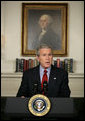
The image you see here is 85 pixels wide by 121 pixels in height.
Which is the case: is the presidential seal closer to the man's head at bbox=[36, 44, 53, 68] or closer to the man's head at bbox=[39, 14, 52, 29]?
the man's head at bbox=[36, 44, 53, 68]

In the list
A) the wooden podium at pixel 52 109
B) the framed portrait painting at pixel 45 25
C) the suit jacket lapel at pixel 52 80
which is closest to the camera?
the wooden podium at pixel 52 109

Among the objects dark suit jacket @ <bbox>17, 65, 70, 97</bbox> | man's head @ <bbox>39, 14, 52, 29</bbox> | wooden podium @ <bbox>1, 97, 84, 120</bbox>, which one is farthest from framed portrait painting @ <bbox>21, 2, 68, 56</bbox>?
wooden podium @ <bbox>1, 97, 84, 120</bbox>

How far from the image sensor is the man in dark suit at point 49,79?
2832 mm

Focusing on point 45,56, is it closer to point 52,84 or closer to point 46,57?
point 46,57

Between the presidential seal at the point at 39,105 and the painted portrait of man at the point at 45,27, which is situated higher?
the painted portrait of man at the point at 45,27

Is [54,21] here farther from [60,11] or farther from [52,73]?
[52,73]

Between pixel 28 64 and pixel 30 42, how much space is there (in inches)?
25.7

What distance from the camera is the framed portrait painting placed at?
6.61 m

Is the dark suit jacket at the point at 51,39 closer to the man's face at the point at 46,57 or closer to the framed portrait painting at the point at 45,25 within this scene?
the framed portrait painting at the point at 45,25

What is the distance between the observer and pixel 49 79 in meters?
2.91

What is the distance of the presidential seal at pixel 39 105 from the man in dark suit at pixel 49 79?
814 mm

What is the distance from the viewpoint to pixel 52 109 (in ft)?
6.39

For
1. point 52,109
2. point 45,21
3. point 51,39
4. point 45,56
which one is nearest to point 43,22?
point 45,21

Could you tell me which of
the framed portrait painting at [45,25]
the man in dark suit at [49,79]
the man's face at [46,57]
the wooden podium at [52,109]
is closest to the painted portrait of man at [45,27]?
the framed portrait painting at [45,25]
